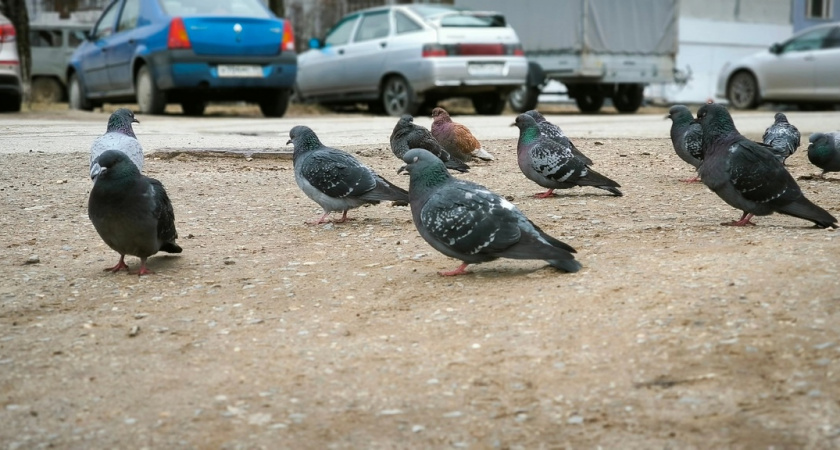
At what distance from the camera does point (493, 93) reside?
679 inches

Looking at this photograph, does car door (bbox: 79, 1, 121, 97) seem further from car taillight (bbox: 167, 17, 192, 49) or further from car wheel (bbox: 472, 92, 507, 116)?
car wheel (bbox: 472, 92, 507, 116)

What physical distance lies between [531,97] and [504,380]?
1595 cm

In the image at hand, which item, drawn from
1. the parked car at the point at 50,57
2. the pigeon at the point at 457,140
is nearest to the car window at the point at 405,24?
the pigeon at the point at 457,140

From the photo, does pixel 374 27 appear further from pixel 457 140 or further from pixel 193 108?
pixel 457 140

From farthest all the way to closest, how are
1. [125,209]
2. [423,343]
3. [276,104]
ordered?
[276,104] < [125,209] < [423,343]

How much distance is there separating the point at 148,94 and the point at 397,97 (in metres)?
3.81

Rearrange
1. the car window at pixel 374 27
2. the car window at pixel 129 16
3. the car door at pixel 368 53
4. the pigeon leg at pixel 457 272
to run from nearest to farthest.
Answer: the pigeon leg at pixel 457 272 < the car window at pixel 129 16 < the car door at pixel 368 53 < the car window at pixel 374 27

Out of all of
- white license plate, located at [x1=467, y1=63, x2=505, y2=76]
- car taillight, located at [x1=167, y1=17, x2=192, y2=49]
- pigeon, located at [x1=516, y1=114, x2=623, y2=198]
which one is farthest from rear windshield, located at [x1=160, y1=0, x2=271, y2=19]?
pigeon, located at [x1=516, y1=114, x2=623, y2=198]

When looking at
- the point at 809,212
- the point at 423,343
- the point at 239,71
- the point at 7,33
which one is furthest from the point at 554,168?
the point at 7,33

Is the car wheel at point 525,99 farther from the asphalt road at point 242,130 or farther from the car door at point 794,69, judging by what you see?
the car door at point 794,69

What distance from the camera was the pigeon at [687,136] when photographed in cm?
822

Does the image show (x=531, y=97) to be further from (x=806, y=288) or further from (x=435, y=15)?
(x=806, y=288)

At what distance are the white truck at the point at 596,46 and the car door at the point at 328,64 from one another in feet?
11.1

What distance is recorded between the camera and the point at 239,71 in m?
14.6
